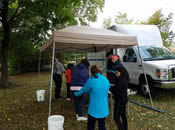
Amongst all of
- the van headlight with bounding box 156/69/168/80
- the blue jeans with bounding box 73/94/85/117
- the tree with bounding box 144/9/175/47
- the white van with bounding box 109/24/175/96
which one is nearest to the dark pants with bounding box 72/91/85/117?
the blue jeans with bounding box 73/94/85/117

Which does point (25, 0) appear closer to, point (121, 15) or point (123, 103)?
point (123, 103)

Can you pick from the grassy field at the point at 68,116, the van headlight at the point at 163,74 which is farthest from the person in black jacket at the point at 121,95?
the van headlight at the point at 163,74

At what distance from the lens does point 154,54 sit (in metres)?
5.54

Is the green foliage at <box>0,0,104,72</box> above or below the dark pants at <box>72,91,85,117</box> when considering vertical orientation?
above

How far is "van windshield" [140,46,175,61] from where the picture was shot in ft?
17.5

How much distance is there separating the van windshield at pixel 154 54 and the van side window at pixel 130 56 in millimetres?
384

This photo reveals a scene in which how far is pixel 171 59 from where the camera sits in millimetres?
5207

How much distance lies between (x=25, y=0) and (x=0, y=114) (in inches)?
209

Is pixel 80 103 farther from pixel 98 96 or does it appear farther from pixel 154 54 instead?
pixel 154 54

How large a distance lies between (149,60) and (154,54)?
0.51 meters

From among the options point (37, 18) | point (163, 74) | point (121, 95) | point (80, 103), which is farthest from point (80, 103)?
point (37, 18)

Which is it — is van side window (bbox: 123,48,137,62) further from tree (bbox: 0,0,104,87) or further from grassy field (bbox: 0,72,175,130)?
tree (bbox: 0,0,104,87)

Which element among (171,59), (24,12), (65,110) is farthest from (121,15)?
(65,110)

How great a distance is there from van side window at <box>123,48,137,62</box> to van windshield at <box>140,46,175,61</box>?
1.26 feet
